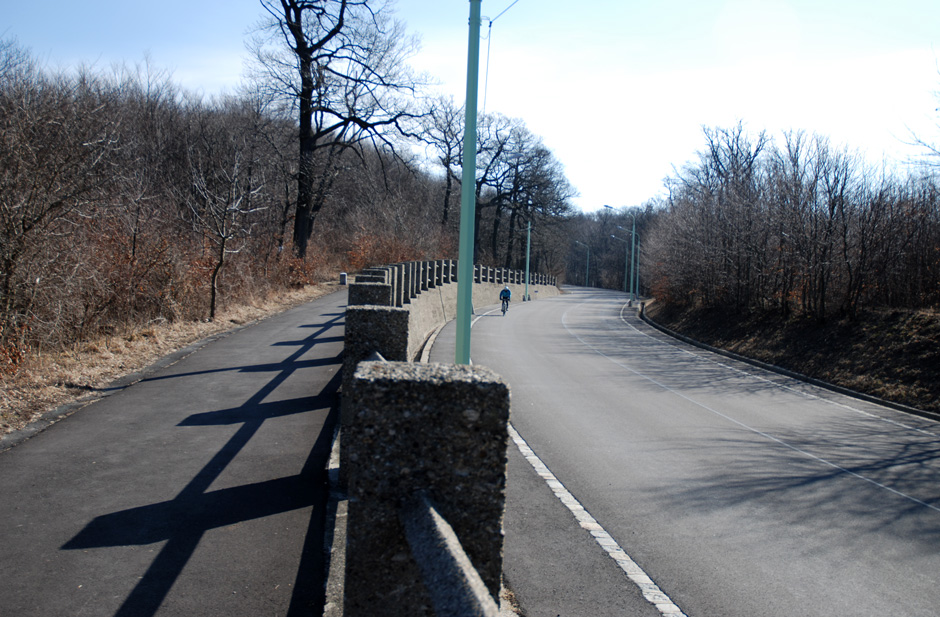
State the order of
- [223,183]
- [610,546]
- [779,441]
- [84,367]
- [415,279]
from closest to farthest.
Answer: [610,546] < [779,441] < [84,367] < [415,279] < [223,183]

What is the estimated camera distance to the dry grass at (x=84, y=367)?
8711mm

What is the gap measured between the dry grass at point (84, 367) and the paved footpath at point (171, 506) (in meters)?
0.58

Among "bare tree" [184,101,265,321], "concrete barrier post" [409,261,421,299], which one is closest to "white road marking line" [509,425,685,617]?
"concrete barrier post" [409,261,421,299]

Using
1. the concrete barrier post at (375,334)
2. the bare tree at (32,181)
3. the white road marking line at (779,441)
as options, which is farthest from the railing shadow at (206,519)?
the white road marking line at (779,441)

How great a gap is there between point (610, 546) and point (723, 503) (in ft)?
6.36

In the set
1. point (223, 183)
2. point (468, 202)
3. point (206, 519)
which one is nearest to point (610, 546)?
point (206, 519)

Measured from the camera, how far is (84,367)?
11.1 meters

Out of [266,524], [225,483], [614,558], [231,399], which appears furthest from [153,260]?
[614,558]

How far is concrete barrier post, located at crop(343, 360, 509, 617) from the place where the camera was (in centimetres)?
277

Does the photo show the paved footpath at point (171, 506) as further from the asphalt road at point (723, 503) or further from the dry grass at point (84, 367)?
the asphalt road at point (723, 503)

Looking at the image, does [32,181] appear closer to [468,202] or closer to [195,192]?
[468,202]

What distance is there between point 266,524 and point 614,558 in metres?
2.82

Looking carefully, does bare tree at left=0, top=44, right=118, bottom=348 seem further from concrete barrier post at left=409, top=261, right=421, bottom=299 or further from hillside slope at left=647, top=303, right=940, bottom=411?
hillside slope at left=647, top=303, right=940, bottom=411

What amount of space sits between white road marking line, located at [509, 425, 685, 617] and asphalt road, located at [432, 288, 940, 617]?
0.03 m
